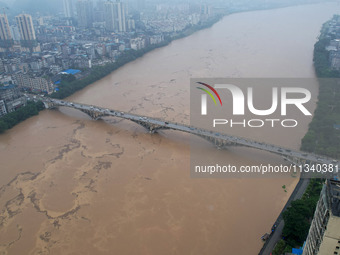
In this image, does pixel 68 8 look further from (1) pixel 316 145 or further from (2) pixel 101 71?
(1) pixel 316 145

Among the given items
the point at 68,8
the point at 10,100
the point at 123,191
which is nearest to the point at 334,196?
the point at 123,191

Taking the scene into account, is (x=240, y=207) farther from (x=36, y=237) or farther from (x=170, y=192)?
(x=36, y=237)

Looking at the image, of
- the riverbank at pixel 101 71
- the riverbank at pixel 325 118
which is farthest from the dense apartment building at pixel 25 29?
the riverbank at pixel 325 118

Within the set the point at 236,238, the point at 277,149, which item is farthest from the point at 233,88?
the point at 236,238

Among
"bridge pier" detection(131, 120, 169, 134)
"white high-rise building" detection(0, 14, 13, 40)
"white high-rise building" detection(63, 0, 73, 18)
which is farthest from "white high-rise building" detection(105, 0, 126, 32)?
"bridge pier" detection(131, 120, 169, 134)

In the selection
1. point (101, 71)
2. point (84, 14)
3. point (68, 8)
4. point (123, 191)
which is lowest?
point (123, 191)
